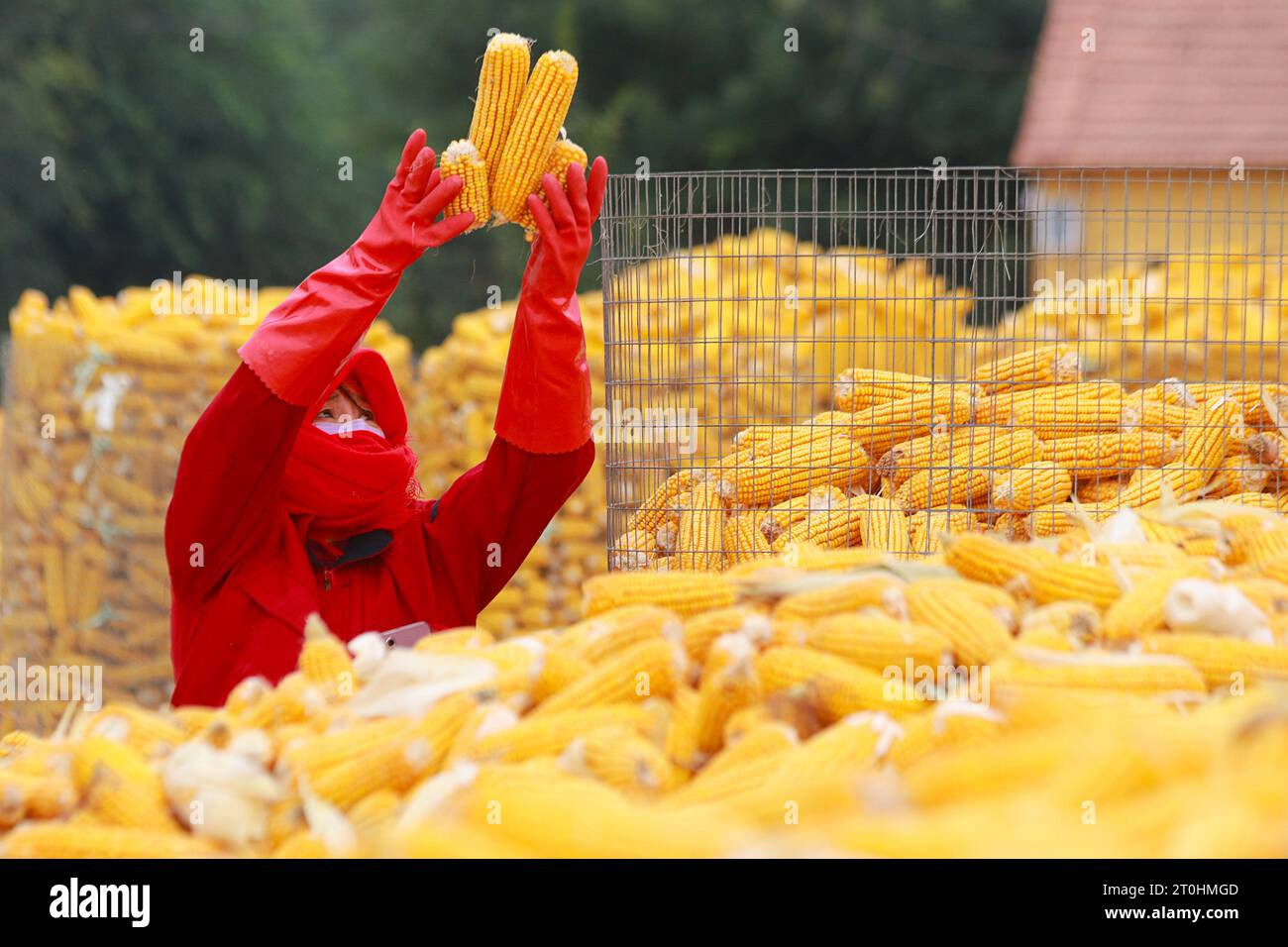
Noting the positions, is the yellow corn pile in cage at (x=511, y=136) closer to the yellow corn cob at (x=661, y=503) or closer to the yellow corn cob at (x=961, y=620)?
the yellow corn cob at (x=661, y=503)

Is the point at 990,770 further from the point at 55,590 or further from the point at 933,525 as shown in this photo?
the point at 55,590

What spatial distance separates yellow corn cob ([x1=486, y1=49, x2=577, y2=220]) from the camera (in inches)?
142

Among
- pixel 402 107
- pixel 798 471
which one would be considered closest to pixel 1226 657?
pixel 798 471

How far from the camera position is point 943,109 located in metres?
20.5

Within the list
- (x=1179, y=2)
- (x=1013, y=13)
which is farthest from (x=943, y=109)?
(x=1179, y=2)

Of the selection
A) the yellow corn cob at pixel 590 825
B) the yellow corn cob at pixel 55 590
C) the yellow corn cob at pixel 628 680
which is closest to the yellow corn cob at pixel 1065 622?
the yellow corn cob at pixel 628 680

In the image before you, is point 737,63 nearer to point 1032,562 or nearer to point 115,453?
point 115,453

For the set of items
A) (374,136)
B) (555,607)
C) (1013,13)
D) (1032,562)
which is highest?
(1013,13)

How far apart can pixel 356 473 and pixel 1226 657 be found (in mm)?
2241

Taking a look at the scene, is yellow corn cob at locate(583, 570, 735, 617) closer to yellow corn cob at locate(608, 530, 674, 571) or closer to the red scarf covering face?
the red scarf covering face

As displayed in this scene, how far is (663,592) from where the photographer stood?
279 cm

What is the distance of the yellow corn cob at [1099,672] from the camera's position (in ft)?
7.69
